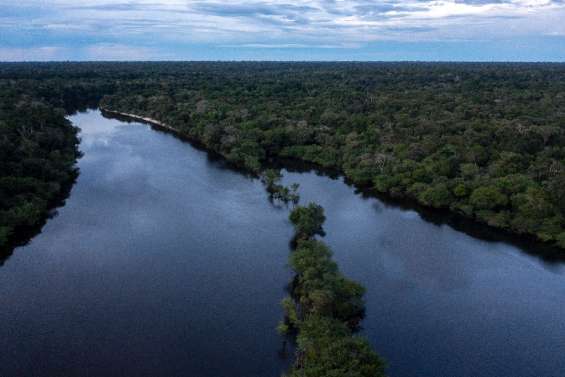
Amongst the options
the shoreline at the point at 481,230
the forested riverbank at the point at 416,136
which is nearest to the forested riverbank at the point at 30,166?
the forested riverbank at the point at 416,136

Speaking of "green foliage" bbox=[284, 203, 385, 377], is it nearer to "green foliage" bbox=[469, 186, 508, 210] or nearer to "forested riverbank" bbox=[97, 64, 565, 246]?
A: "green foliage" bbox=[469, 186, 508, 210]

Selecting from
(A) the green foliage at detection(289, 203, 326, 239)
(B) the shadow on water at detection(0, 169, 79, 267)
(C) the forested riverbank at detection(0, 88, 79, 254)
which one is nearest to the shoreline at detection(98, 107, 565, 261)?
(A) the green foliage at detection(289, 203, 326, 239)

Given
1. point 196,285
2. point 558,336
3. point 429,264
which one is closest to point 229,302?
point 196,285

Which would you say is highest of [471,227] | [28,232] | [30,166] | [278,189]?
[30,166]

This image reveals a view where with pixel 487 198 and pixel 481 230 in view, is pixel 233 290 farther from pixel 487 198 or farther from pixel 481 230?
pixel 487 198

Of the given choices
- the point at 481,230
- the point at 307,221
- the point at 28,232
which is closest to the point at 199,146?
the point at 28,232

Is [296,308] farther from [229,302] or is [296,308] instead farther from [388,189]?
[388,189]
